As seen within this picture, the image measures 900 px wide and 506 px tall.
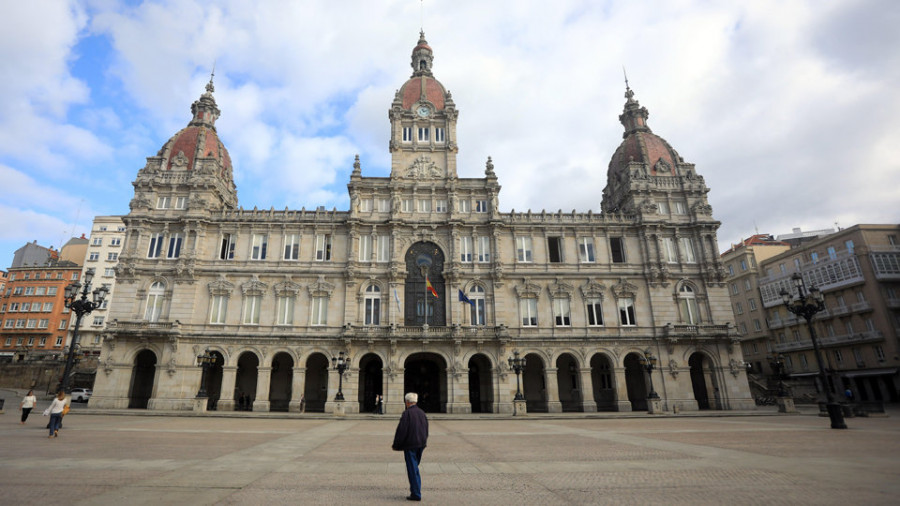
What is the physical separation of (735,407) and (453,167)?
109 ft

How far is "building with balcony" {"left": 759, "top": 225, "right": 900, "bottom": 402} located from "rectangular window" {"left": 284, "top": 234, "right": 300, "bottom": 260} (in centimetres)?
5156

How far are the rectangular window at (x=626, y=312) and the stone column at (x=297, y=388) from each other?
94.0ft

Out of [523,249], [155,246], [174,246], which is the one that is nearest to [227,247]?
[174,246]

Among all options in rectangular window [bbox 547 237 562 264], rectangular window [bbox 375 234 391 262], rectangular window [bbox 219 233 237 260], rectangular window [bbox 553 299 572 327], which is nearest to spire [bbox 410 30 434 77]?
rectangular window [bbox 375 234 391 262]

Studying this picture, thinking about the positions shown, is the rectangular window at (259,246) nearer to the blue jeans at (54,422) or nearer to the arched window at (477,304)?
the arched window at (477,304)

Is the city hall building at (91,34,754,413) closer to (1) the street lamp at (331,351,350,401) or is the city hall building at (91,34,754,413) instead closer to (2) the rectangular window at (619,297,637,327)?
(2) the rectangular window at (619,297,637,327)

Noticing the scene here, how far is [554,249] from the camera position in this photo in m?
42.4

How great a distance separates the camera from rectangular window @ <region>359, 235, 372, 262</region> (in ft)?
132

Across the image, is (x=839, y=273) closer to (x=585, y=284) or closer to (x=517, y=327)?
(x=585, y=284)

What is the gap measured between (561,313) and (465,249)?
35.1 feet

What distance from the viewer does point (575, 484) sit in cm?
913

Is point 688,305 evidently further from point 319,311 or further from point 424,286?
point 319,311

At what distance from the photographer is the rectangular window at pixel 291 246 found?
40.5 metres

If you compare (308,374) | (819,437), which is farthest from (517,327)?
(819,437)
